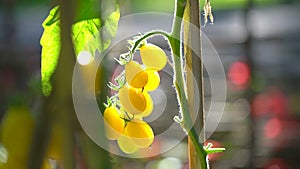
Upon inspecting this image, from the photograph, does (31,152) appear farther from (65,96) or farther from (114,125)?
(114,125)

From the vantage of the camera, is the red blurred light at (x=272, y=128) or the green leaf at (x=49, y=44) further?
the red blurred light at (x=272, y=128)

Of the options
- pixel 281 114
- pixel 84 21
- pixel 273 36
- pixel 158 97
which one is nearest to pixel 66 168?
pixel 84 21

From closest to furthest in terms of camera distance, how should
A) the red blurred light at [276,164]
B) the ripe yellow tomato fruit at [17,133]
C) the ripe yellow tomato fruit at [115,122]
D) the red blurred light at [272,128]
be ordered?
the ripe yellow tomato fruit at [17,133], the ripe yellow tomato fruit at [115,122], the red blurred light at [276,164], the red blurred light at [272,128]

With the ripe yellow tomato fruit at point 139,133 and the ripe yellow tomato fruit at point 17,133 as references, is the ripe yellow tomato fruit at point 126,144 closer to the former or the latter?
the ripe yellow tomato fruit at point 139,133

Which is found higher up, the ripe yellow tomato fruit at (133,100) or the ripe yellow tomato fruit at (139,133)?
the ripe yellow tomato fruit at (133,100)

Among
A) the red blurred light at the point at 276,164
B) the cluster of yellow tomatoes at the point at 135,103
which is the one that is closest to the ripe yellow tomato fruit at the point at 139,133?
the cluster of yellow tomatoes at the point at 135,103

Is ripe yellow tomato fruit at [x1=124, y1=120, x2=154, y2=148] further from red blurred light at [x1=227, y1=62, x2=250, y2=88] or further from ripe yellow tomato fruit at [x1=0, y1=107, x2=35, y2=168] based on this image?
red blurred light at [x1=227, y1=62, x2=250, y2=88]

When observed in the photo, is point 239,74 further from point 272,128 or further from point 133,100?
point 133,100

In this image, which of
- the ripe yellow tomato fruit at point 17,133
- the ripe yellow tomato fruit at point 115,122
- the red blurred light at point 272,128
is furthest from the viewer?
the red blurred light at point 272,128
